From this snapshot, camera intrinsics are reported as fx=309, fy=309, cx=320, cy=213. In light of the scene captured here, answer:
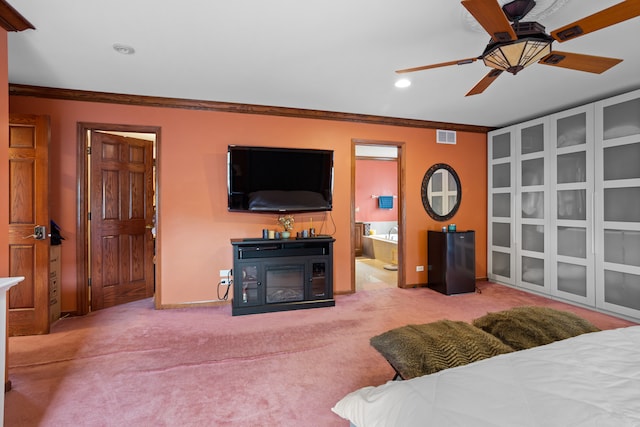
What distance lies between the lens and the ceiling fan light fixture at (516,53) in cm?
178

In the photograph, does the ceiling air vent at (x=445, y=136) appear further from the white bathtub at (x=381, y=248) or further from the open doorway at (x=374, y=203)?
the white bathtub at (x=381, y=248)

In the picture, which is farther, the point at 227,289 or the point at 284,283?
the point at 227,289

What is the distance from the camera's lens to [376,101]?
380 cm

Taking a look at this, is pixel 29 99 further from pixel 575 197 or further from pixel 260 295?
pixel 575 197

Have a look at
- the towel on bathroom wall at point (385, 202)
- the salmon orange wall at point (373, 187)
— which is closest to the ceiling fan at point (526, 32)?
the salmon orange wall at point (373, 187)

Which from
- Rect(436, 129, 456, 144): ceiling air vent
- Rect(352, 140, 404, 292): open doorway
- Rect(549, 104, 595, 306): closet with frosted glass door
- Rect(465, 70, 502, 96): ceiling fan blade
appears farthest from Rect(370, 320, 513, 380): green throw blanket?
Rect(352, 140, 404, 292): open doorway

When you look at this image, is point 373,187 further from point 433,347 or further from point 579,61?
point 433,347

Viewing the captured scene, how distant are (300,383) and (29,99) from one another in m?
4.06

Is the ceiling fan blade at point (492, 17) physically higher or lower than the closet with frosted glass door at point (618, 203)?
higher

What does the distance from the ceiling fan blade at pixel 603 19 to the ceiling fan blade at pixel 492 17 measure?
0.87ft

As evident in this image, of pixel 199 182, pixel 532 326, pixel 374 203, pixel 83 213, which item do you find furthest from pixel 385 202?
pixel 83 213

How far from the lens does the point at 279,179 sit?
3.82 metres

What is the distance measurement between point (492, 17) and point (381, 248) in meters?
5.58

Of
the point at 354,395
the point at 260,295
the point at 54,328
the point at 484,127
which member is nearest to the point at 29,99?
the point at 54,328
